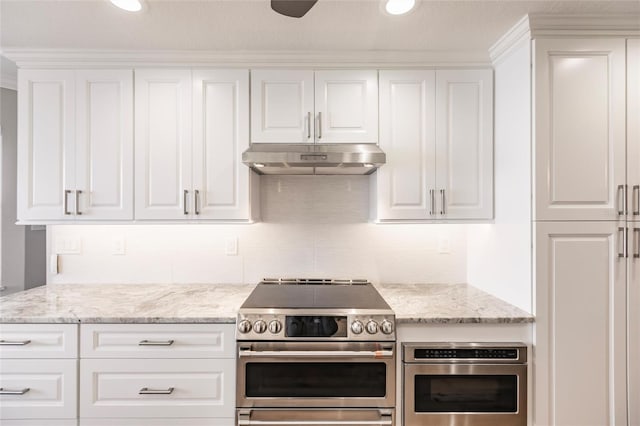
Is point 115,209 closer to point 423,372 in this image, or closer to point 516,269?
point 423,372

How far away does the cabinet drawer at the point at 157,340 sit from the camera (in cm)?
175

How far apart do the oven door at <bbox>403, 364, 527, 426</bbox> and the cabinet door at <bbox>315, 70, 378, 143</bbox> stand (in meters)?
1.30

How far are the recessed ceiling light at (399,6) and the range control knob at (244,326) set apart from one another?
63.8 inches

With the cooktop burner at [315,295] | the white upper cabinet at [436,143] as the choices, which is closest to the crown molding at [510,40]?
the white upper cabinet at [436,143]

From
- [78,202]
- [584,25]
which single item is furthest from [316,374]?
[584,25]

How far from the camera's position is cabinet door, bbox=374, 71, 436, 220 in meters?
2.12

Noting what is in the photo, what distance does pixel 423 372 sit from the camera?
1.72m

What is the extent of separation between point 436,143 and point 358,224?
2.43 feet

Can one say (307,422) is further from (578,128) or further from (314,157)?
(578,128)

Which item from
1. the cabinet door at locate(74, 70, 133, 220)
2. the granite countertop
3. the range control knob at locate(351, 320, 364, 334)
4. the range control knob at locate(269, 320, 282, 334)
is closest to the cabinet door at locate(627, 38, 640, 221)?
the granite countertop

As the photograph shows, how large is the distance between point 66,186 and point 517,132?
2.56 metres

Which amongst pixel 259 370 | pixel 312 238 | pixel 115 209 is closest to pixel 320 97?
pixel 312 238

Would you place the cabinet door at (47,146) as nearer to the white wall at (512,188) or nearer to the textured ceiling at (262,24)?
the textured ceiling at (262,24)

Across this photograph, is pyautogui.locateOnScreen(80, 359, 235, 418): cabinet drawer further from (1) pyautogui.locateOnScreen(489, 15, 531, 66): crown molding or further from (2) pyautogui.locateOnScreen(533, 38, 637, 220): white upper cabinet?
(1) pyautogui.locateOnScreen(489, 15, 531, 66): crown molding
